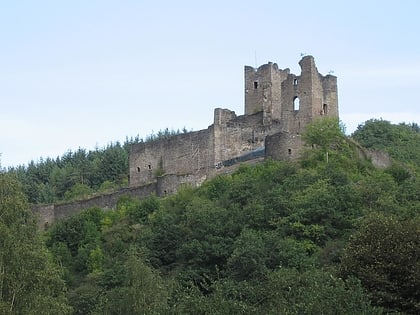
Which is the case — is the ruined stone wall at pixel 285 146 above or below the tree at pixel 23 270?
above

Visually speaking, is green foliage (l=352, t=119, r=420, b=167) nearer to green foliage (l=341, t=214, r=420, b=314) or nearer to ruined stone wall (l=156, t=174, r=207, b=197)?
ruined stone wall (l=156, t=174, r=207, b=197)

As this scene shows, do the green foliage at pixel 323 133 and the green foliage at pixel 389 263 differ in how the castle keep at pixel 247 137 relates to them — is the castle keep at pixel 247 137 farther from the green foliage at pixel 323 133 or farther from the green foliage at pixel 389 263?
the green foliage at pixel 389 263

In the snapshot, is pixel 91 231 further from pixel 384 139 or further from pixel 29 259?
pixel 384 139

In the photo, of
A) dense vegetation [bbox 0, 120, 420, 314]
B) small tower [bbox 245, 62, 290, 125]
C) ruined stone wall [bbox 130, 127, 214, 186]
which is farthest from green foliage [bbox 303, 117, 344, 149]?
ruined stone wall [bbox 130, 127, 214, 186]

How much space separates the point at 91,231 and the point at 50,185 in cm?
3818

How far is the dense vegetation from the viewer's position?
30.0m

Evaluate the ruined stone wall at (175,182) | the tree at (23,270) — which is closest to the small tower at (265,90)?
the ruined stone wall at (175,182)

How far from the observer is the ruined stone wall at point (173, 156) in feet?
178

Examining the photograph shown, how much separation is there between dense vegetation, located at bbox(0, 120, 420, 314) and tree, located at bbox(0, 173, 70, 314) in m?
0.05

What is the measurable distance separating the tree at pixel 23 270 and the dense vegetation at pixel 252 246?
0.05 m

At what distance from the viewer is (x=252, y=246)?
38.2 metres

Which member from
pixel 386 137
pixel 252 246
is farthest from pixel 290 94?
pixel 386 137

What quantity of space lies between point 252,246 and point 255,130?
54.4ft

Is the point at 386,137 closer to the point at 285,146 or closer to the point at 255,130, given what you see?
the point at 255,130
